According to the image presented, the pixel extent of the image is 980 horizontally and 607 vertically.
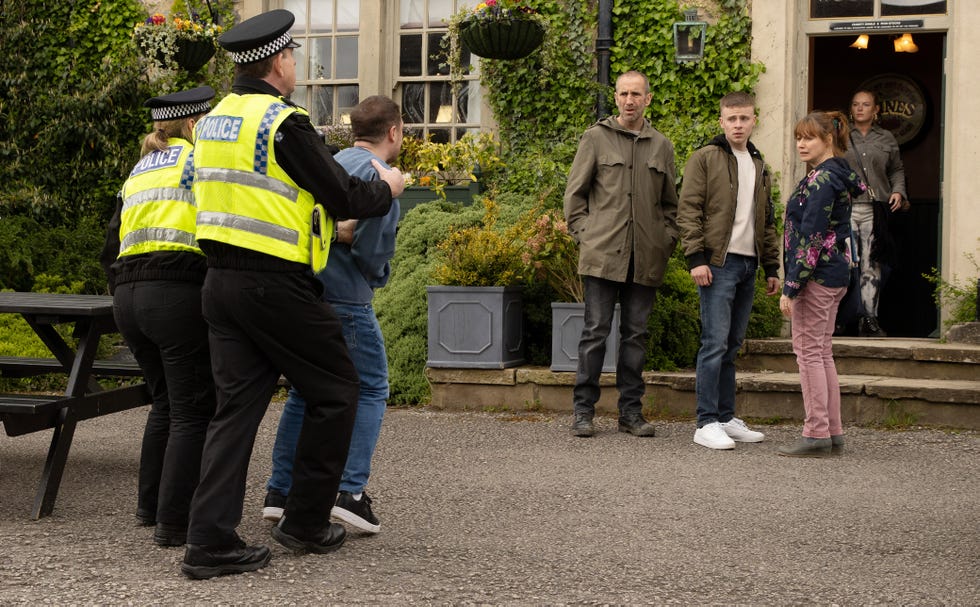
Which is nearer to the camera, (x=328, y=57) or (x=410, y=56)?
(x=410, y=56)

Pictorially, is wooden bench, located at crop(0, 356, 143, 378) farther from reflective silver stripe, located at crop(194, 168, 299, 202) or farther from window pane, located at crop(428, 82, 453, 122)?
window pane, located at crop(428, 82, 453, 122)

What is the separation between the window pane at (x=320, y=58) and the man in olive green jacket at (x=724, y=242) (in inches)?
231

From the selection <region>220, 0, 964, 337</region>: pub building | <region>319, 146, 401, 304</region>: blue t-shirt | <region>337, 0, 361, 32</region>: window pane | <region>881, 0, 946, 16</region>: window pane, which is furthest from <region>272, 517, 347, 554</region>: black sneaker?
<region>337, 0, 361, 32</region>: window pane

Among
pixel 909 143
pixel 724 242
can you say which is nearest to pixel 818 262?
pixel 724 242

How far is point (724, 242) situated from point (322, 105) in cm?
610

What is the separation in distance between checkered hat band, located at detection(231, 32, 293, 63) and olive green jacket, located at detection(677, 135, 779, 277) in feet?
10.8

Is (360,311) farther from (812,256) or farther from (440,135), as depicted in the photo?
(440,135)

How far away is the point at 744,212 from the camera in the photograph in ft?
23.4

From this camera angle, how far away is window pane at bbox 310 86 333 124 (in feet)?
39.7

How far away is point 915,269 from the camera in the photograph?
1191 centimetres

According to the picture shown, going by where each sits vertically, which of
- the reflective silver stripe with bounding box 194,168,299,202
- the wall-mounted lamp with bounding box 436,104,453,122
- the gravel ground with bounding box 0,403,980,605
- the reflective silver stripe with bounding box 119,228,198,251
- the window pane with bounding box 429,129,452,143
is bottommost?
the gravel ground with bounding box 0,403,980,605

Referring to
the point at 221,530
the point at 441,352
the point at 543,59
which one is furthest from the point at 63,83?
the point at 221,530

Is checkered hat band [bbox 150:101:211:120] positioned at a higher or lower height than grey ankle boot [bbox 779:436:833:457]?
higher

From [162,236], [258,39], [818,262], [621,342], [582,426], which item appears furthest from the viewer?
[621,342]
